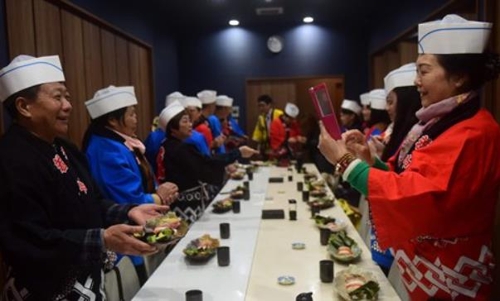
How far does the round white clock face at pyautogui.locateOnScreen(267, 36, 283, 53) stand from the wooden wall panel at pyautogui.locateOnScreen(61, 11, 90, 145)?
4.99 meters

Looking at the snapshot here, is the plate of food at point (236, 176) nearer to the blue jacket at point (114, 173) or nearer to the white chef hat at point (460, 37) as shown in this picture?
the blue jacket at point (114, 173)

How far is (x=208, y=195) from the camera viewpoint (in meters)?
3.83

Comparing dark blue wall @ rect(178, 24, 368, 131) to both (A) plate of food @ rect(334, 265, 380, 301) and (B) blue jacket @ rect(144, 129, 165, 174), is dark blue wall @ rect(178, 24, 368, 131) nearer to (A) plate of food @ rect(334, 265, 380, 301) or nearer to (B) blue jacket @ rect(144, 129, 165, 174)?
(B) blue jacket @ rect(144, 129, 165, 174)

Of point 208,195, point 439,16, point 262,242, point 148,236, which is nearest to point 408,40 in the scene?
point 439,16

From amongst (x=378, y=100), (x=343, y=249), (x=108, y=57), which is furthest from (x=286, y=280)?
(x=108, y=57)

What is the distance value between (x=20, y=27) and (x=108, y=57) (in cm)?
180

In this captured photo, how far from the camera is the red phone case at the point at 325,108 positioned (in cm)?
171

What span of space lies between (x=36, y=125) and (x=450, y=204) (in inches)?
57.3

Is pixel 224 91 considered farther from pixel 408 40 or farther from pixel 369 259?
pixel 369 259

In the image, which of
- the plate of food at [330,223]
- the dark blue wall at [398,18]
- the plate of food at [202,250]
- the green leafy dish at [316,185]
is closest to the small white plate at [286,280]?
the plate of food at [202,250]

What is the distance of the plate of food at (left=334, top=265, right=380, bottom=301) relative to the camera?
164 centimetres

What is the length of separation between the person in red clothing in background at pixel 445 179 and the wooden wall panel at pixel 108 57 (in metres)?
3.59

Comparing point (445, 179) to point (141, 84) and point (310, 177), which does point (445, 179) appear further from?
point (141, 84)

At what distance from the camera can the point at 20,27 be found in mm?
3037
